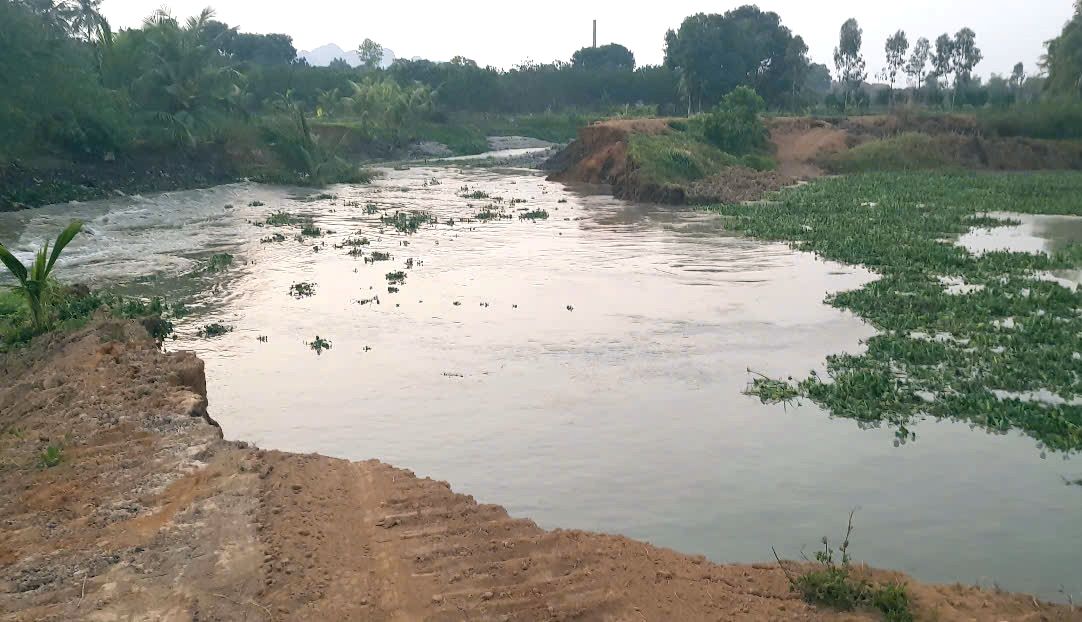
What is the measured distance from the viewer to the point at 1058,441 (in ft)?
24.7

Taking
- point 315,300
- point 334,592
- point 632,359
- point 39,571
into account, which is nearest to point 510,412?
point 632,359

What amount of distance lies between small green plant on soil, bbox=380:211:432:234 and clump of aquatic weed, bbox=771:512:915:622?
17.3m

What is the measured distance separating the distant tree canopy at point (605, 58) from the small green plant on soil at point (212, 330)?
84386 millimetres

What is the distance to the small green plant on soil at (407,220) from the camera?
2180 cm

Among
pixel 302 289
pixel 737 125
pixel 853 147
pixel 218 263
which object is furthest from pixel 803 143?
pixel 302 289

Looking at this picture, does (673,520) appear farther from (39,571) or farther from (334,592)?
(39,571)

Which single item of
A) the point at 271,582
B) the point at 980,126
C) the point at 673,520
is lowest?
the point at 673,520

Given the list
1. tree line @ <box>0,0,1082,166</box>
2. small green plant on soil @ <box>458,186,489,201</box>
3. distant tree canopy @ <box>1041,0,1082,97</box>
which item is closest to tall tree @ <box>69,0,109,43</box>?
tree line @ <box>0,0,1082,166</box>

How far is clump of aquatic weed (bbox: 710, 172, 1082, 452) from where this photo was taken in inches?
328

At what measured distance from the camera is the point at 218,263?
16938 millimetres

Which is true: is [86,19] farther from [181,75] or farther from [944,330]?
[944,330]

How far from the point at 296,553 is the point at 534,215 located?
65.3 ft

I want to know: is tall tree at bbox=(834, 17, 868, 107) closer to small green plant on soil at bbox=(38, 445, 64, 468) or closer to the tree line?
the tree line

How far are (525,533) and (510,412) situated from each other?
310 cm
